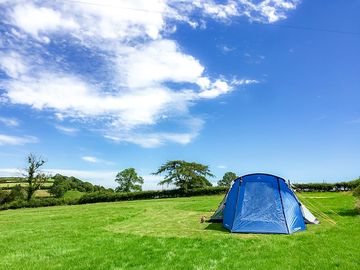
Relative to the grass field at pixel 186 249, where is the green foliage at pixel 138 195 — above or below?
above

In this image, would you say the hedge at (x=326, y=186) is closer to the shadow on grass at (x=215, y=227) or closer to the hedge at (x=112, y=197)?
the hedge at (x=112, y=197)

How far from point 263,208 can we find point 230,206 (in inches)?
71.5

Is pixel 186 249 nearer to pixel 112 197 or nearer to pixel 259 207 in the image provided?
pixel 259 207

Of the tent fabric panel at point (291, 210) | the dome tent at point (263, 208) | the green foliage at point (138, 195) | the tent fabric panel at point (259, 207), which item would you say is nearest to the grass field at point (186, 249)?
the tent fabric panel at point (291, 210)

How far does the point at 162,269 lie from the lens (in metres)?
10.3

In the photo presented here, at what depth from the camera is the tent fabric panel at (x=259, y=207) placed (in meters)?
16.1

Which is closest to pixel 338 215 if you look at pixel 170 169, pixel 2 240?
pixel 2 240

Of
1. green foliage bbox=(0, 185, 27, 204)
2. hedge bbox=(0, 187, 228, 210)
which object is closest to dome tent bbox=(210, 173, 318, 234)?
hedge bbox=(0, 187, 228, 210)

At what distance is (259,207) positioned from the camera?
16.7 metres

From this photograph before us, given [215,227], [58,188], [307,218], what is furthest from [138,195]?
[307,218]

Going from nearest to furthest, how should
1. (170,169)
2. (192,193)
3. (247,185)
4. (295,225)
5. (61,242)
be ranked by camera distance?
1. (61,242)
2. (295,225)
3. (247,185)
4. (192,193)
5. (170,169)

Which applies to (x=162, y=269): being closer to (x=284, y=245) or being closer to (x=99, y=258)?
(x=99, y=258)

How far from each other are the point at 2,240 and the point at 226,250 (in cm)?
1101

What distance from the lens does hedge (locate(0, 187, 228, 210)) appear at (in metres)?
59.9
